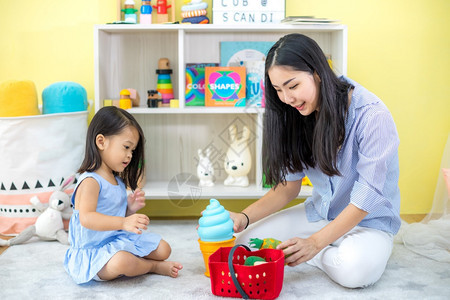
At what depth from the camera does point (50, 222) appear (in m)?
2.37

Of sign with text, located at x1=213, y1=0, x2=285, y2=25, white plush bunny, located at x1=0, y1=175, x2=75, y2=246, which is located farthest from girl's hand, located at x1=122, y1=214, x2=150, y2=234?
sign with text, located at x1=213, y1=0, x2=285, y2=25

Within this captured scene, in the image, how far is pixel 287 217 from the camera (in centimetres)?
208

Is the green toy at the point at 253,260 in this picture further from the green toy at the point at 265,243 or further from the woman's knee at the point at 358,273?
the woman's knee at the point at 358,273

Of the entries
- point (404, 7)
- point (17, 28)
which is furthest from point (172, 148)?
point (404, 7)

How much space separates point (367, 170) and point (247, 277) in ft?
1.58

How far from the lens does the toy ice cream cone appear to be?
5.85ft

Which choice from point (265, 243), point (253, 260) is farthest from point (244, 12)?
point (253, 260)

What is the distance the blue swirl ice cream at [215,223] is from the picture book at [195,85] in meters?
1.07

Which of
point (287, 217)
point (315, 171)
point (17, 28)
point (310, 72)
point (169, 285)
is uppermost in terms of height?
point (17, 28)

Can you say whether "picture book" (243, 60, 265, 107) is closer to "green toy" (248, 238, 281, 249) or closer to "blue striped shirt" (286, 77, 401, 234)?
"blue striped shirt" (286, 77, 401, 234)

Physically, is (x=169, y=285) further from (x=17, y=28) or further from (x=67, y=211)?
(x=17, y=28)

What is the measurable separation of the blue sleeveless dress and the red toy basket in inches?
12.8

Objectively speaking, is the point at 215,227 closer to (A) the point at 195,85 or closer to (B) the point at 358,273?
(B) the point at 358,273

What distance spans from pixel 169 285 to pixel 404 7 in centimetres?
191
